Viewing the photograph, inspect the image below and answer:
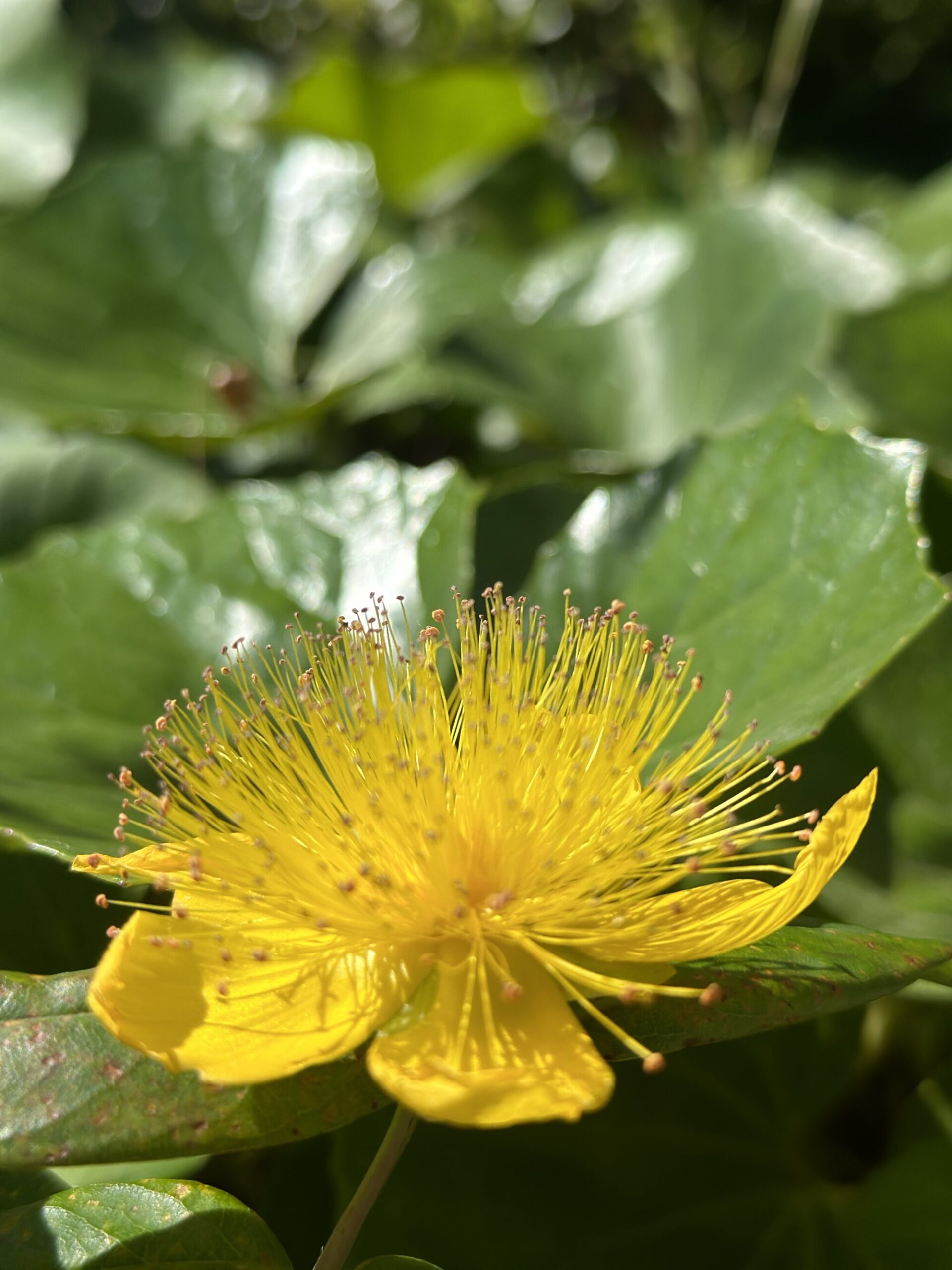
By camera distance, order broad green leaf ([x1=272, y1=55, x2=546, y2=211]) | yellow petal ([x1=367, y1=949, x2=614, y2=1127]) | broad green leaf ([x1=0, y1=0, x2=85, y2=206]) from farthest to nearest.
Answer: broad green leaf ([x1=272, y1=55, x2=546, y2=211])
broad green leaf ([x1=0, y1=0, x2=85, y2=206])
yellow petal ([x1=367, y1=949, x2=614, y2=1127])

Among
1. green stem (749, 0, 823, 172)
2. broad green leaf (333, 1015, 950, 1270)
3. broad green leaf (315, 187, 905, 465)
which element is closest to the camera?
broad green leaf (333, 1015, 950, 1270)

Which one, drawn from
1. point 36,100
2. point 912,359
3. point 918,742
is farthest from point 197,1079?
point 36,100

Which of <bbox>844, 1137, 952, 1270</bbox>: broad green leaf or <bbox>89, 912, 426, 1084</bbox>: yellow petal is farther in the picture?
<bbox>844, 1137, 952, 1270</bbox>: broad green leaf

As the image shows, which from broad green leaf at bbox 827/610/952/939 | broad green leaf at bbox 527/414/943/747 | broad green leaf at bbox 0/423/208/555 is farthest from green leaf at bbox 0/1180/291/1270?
broad green leaf at bbox 0/423/208/555

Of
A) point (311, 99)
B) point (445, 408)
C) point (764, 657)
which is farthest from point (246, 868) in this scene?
point (311, 99)

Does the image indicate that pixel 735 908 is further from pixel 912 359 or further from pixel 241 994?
pixel 912 359

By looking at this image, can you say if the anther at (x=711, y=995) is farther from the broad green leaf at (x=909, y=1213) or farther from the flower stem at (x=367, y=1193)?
the broad green leaf at (x=909, y=1213)

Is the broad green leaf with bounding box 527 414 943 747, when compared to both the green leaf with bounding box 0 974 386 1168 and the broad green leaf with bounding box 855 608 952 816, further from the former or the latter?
the green leaf with bounding box 0 974 386 1168
